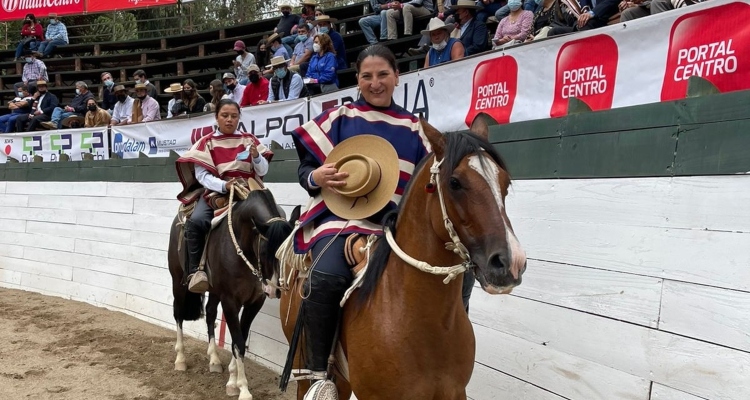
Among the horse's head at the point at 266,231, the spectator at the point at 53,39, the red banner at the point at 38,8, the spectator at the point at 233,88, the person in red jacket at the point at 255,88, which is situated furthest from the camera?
the spectator at the point at 53,39

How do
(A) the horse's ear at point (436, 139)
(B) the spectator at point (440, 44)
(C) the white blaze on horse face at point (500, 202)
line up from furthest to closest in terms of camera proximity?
(B) the spectator at point (440, 44)
(A) the horse's ear at point (436, 139)
(C) the white blaze on horse face at point (500, 202)

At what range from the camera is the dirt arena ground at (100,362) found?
4.97 m

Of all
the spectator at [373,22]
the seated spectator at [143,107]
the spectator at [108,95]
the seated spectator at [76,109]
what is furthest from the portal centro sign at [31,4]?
the spectator at [373,22]

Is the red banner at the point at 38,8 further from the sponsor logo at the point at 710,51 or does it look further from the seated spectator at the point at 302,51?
the sponsor logo at the point at 710,51

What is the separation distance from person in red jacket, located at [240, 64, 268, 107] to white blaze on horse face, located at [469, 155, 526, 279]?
28.8ft

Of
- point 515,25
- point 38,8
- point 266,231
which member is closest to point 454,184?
point 266,231

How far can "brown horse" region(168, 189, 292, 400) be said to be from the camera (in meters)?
4.43

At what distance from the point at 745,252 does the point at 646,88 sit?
1112 millimetres

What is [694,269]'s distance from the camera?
247 cm

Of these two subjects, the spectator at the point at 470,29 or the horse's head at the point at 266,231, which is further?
the spectator at the point at 470,29

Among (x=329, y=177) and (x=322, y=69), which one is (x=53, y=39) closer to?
(x=322, y=69)

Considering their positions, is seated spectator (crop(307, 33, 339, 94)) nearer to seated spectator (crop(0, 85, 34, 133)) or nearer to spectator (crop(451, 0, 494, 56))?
spectator (crop(451, 0, 494, 56))

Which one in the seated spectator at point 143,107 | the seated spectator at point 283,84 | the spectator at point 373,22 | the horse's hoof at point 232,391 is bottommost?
the horse's hoof at point 232,391

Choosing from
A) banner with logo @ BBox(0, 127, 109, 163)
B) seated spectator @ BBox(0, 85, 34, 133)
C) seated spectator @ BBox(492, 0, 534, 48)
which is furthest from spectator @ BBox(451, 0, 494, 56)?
seated spectator @ BBox(0, 85, 34, 133)
